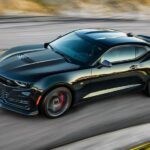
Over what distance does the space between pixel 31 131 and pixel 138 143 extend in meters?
2.16

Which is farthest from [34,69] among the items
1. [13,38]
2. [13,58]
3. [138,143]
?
[13,38]

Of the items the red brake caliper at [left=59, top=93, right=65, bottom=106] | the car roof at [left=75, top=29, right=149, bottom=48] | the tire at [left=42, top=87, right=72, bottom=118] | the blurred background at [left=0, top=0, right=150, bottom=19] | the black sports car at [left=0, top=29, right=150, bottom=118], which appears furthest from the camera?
the blurred background at [left=0, top=0, right=150, bottom=19]

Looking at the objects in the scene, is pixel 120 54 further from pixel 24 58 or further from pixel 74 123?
pixel 24 58

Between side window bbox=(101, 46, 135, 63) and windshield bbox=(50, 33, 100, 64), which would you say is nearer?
windshield bbox=(50, 33, 100, 64)

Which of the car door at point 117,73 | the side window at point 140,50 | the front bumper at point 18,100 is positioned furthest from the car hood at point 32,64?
the side window at point 140,50

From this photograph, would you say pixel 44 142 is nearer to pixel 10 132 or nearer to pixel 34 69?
pixel 10 132

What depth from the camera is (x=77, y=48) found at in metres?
9.98

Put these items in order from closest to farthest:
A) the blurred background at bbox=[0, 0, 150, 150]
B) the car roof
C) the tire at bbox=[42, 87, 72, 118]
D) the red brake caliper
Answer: the blurred background at bbox=[0, 0, 150, 150], the tire at bbox=[42, 87, 72, 118], the red brake caliper, the car roof

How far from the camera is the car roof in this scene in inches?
397

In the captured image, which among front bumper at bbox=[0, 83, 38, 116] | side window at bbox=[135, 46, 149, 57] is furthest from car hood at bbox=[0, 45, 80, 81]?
side window at bbox=[135, 46, 149, 57]

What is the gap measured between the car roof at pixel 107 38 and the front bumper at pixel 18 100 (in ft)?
7.62

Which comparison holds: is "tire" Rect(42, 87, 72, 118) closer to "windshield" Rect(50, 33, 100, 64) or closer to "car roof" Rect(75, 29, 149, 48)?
"windshield" Rect(50, 33, 100, 64)

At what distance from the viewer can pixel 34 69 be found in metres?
9.01

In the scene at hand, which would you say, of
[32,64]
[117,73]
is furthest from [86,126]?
[32,64]
